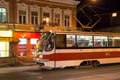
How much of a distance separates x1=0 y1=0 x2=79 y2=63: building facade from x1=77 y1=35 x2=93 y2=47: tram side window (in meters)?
8.95

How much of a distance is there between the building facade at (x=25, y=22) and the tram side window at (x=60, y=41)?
8.69 m

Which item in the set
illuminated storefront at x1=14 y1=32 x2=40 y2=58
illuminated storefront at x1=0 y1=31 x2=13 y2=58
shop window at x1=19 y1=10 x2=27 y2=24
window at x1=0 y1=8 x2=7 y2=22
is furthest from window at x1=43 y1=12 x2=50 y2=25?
window at x1=0 y1=8 x2=7 y2=22

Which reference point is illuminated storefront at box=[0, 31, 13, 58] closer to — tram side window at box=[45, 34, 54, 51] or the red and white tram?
the red and white tram

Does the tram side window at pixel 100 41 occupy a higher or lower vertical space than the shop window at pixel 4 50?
higher

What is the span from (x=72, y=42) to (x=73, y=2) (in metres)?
17.2

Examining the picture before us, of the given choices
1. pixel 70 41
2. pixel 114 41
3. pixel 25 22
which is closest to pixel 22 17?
pixel 25 22

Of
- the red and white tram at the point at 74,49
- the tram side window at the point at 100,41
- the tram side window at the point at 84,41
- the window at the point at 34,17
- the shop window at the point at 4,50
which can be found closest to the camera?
the red and white tram at the point at 74,49

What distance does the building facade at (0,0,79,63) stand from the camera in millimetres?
32406

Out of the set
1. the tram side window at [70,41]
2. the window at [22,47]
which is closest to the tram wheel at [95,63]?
the tram side window at [70,41]

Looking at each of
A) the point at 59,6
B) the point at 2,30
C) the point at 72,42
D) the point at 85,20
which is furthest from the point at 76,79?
the point at 85,20

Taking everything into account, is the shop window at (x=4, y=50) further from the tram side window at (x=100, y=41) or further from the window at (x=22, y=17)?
the tram side window at (x=100, y=41)

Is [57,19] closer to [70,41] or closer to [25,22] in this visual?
[25,22]

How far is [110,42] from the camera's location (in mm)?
25984

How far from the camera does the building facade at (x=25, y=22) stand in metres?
32.4
